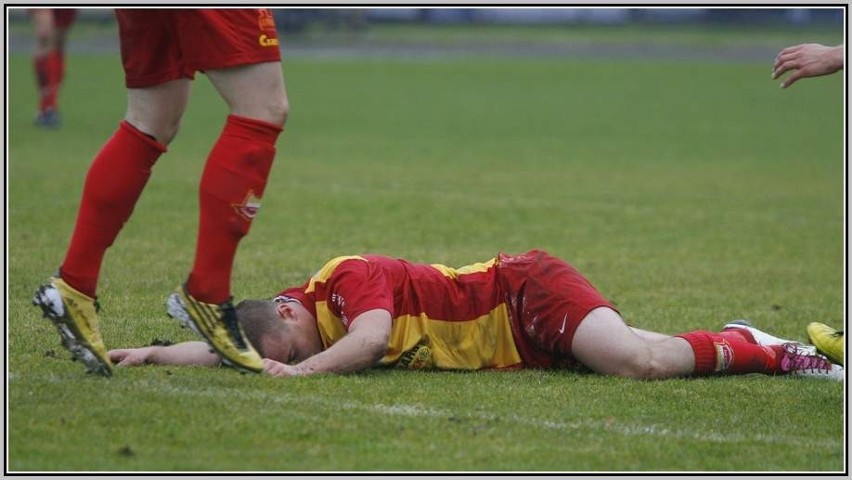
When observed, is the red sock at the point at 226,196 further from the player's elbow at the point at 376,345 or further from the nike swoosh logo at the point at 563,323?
the nike swoosh logo at the point at 563,323

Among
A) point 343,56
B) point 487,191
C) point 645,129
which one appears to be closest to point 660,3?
point 487,191

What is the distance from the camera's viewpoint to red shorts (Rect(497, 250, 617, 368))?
6.05 metres

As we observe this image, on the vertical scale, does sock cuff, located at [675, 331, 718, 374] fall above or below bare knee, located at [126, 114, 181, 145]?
below

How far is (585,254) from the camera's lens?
1020 cm

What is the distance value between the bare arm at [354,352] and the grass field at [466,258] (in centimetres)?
9

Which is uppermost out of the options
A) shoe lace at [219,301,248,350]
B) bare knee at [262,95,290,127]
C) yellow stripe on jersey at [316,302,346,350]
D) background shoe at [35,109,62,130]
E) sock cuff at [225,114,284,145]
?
bare knee at [262,95,290,127]

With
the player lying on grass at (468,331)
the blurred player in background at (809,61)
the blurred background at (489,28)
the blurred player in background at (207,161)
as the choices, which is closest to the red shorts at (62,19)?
the player lying on grass at (468,331)

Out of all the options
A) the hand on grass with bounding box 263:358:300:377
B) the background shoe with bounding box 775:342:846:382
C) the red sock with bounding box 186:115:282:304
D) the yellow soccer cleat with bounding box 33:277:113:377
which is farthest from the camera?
the background shoe with bounding box 775:342:846:382

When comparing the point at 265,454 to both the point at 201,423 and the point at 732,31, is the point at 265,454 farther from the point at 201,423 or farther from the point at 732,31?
the point at 732,31

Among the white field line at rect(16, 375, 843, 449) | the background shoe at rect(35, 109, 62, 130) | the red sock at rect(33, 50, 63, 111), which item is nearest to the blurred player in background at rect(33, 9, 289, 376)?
the white field line at rect(16, 375, 843, 449)

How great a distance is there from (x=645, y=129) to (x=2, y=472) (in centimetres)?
1841

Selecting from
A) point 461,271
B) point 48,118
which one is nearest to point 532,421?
point 461,271

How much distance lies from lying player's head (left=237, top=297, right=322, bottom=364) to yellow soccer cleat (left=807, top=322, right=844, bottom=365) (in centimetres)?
212

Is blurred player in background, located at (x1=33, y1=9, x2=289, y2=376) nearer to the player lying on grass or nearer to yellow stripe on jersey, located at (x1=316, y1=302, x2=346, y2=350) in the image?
the player lying on grass
